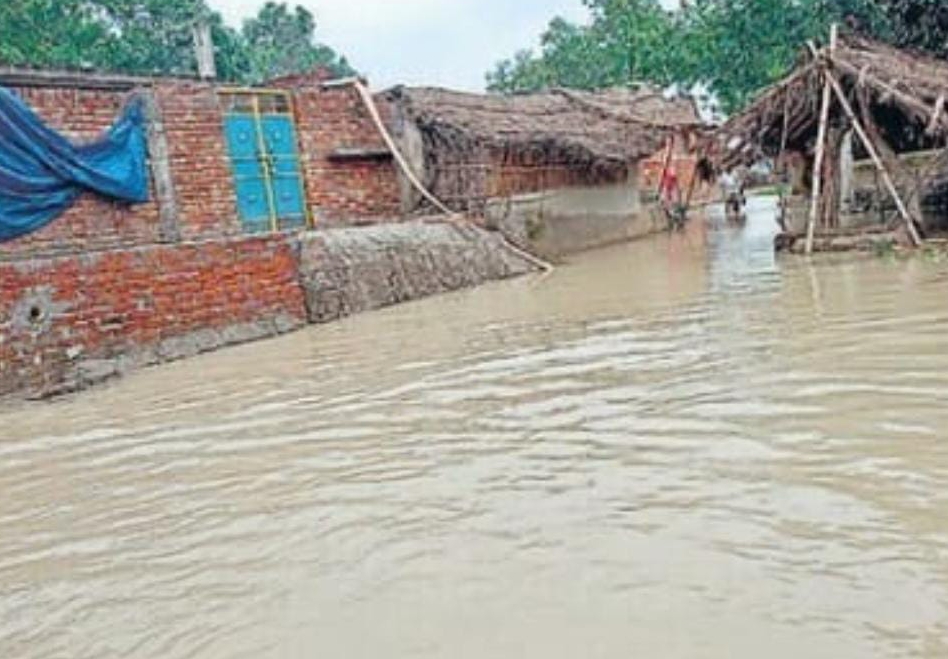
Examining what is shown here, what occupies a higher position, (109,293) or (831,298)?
(109,293)

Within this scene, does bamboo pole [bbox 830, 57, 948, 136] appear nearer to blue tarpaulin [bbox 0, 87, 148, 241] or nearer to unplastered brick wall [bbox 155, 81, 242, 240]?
unplastered brick wall [bbox 155, 81, 242, 240]

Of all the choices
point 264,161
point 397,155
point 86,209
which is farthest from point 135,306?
point 397,155

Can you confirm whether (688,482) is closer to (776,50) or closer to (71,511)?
(71,511)

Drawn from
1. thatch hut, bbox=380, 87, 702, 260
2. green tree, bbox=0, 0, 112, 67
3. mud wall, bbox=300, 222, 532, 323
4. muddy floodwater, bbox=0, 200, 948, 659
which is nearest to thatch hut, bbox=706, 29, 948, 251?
thatch hut, bbox=380, 87, 702, 260

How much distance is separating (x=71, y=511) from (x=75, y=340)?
4589 millimetres

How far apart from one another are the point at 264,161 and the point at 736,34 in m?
16.1

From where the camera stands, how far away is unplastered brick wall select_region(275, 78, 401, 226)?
15758 mm

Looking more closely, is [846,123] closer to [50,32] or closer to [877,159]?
[877,159]

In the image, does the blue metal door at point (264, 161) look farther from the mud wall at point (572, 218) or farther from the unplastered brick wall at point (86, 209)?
the mud wall at point (572, 218)

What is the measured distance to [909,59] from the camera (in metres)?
17.2

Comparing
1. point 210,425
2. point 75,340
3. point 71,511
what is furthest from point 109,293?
point 71,511

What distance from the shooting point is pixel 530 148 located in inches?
739

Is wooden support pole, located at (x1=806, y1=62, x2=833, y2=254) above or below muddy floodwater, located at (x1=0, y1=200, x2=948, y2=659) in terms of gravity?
above

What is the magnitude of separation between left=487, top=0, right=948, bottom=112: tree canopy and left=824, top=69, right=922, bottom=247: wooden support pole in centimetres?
759
